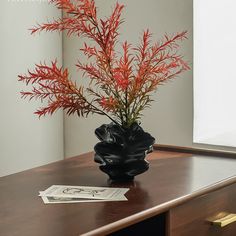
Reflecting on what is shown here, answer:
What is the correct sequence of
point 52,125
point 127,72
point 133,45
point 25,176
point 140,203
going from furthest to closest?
point 52,125
point 133,45
point 25,176
point 127,72
point 140,203

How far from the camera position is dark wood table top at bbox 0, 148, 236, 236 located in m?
1.34

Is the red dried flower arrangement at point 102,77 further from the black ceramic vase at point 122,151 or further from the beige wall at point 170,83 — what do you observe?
the beige wall at point 170,83

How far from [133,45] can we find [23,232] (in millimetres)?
1863

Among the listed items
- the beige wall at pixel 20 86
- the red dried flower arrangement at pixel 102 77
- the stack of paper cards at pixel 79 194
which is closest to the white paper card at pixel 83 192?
the stack of paper cards at pixel 79 194

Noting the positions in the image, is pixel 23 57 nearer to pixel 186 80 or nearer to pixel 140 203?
pixel 186 80

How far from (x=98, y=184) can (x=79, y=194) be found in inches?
5.3

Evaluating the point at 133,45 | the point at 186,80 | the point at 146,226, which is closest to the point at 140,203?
the point at 146,226

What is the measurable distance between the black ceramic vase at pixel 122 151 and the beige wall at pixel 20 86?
1.27 metres

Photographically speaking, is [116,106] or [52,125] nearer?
[116,106]

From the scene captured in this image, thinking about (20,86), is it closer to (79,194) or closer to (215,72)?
(215,72)

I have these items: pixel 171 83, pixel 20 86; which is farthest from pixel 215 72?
pixel 20 86

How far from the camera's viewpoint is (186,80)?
2834 mm

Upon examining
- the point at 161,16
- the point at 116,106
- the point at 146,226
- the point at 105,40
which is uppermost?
the point at 161,16

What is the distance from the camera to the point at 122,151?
175 centimetres
